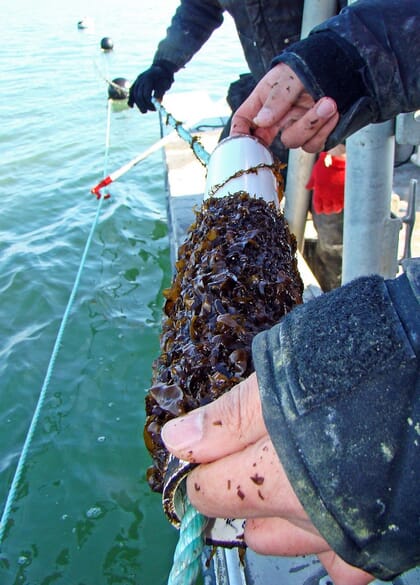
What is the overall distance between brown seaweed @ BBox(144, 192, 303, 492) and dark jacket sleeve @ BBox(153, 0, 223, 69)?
11.8 ft

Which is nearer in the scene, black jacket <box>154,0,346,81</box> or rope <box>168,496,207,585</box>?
rope <box>168,496,207,585</box>

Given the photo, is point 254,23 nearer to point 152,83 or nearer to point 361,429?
point 152,83

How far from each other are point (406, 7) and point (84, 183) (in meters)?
8.34

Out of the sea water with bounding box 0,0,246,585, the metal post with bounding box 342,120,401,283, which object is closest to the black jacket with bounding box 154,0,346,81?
the metal post with bounding box 342,120,401,283

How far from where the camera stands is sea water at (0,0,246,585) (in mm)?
3643

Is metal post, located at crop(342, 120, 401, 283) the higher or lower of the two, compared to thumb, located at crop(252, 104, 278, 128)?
lower

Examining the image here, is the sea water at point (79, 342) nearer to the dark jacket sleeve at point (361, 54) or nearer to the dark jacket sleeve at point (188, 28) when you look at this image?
the dark jacket sleeve at point (188, 28)

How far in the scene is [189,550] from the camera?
1234 mm

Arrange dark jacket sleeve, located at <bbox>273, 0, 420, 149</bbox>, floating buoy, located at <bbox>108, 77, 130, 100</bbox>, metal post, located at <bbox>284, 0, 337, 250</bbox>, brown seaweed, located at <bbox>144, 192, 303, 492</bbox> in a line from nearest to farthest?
brown seaweed, located at <bbox>144, 192, 303, 492</bbox> → dark jacket sleeve, located at <bbox>273, 0, 420, 149</bbox> → metal post, located at <bbox>284, 0, 337, 250</bbox> → floating buoy, located at <bbox>108, 77, 130, 100</bbox>

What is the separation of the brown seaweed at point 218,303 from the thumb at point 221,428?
13.9 inches

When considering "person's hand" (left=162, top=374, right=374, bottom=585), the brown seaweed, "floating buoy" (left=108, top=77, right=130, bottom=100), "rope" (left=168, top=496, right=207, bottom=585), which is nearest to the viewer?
"person's hand" (left=162, top=374, right=374, bottom=585)

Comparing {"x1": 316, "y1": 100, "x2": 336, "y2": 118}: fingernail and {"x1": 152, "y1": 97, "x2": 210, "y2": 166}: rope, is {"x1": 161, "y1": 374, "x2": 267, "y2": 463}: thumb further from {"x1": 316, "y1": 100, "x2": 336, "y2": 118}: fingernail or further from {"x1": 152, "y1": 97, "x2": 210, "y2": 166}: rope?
{"x1": 152, "y1": 97, "x2": 210, "y2": 166}: rope

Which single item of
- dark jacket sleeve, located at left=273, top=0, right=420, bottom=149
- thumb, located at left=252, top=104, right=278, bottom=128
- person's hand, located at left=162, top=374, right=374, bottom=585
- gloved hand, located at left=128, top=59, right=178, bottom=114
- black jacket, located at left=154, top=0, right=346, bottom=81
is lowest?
person's hand, located at left=162, top=374, right=374, bottom=585

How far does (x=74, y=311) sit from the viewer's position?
20.2 feet
